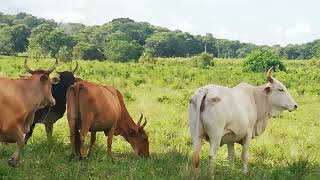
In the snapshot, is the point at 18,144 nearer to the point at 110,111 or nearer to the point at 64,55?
the point at 110,111

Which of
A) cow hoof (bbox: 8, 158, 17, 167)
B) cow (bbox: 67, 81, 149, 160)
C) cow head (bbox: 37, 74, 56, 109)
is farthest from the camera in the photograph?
cow (bbox: 67, 81, 149, 160)

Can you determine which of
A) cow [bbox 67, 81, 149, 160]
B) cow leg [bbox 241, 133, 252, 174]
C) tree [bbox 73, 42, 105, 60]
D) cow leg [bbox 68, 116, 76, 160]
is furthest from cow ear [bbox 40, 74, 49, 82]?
A: tree [bbox 73, 42, 105, 60]

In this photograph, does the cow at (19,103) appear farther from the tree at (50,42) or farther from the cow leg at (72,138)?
the tree at (50,42)

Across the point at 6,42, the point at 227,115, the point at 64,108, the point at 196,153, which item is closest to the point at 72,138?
the point at 64,108

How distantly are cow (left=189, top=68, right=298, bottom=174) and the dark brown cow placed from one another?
2.35 metres

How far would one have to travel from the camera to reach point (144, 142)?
30.6 feet

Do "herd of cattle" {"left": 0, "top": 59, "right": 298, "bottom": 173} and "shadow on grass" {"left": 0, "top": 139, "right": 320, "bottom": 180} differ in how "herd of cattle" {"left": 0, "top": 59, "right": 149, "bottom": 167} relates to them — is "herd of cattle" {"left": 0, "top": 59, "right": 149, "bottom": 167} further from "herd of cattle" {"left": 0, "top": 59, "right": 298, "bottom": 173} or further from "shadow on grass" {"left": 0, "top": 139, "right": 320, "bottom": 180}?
"shadow on grass" {"left": 0, "top": 139, "right": 320, "bottom": 180}

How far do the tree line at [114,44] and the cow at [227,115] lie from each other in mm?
40764

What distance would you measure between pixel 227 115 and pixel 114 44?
7030 cm

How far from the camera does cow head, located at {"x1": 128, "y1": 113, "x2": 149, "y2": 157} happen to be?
931 cm

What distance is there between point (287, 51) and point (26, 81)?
410 feet

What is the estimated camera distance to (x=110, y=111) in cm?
862

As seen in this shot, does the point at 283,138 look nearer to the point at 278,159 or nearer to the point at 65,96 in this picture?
the point at 278,159

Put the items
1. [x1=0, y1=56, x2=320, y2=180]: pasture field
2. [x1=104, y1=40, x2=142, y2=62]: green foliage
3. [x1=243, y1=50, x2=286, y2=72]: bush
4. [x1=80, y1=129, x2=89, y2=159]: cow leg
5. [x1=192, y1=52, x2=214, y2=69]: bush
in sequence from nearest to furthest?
[x1=0, y1=56, x2=320, y2=180]: pasture field < [x1=80, y1=129, x2=89, y2=159]: cow leg < [x1=243, y1=50, x2=286, y2=72]: bush < [x1=192, y1=52, x2=214, y2=69]: bush < [x1=104, y1=40, x2=142, y2=62]: green foliage
